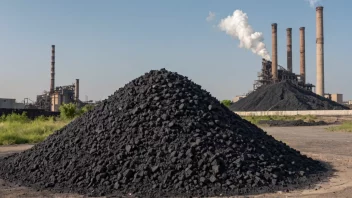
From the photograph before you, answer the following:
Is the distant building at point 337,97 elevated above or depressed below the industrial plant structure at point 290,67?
below

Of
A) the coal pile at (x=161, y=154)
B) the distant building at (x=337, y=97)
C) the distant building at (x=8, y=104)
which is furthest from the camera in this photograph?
the distant building at (x=337, y=97)

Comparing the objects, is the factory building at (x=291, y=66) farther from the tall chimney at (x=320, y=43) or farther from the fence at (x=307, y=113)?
the fence at (x=307, y=113)

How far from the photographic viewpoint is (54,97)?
5281 centimetres

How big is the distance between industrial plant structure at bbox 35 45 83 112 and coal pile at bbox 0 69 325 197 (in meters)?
44.6

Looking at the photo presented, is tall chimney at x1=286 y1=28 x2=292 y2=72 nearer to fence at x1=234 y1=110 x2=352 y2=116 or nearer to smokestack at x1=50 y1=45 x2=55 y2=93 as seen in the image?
fence at x1=234 y1=110 x2=352 y2=116

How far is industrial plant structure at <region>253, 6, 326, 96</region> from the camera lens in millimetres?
52781

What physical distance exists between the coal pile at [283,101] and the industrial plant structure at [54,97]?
22.6 m

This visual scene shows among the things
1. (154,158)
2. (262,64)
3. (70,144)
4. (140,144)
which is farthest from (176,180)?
(262,64)

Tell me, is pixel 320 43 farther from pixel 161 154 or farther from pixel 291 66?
pixel 161 154

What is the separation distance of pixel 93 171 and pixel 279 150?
4.04m

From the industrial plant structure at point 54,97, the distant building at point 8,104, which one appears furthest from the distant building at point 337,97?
the distant building at point 8,104

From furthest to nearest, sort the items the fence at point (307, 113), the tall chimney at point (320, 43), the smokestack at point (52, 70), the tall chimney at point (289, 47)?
1. the tall chimney at point (289, 47)
2. the smokestack at point (52, 70)
3. the tall chimney at point (320, 43)
4. the fence at point (307, 113)

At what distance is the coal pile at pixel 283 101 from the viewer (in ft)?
149

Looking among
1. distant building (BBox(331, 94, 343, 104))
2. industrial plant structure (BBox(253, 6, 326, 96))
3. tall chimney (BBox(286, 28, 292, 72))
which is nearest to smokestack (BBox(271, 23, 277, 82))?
industrial plant structure (BBox(253, 6, 326, 96))
